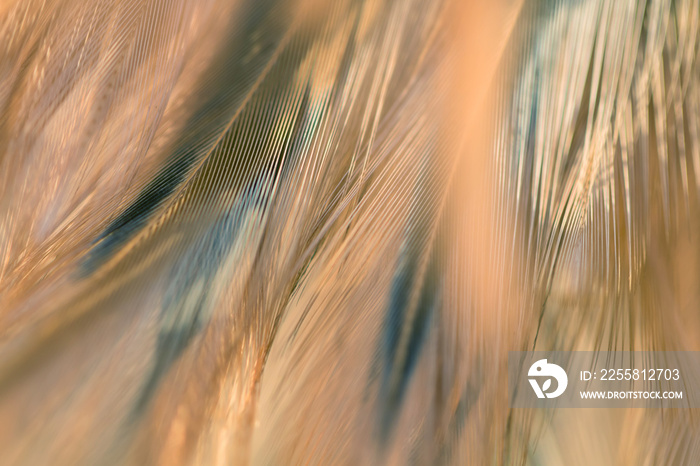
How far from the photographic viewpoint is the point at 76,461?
54cm

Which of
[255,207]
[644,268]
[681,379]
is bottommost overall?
[681,379]

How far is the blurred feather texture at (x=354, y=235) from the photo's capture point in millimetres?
541

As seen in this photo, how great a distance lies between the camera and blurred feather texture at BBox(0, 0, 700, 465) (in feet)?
1.77

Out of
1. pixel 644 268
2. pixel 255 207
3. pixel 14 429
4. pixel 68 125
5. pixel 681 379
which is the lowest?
pixel 681 379

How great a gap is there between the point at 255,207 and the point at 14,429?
14.1 inches

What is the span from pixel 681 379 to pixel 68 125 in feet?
2.51

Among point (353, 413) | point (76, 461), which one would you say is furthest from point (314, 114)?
point (76, 461)

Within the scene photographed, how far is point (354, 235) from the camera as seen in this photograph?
1.85 feet

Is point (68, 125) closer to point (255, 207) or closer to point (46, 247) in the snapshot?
point (46, 247)

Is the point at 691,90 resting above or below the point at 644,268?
above

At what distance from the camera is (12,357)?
56 cm

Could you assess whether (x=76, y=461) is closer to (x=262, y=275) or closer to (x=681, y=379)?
(x=262, y=275)

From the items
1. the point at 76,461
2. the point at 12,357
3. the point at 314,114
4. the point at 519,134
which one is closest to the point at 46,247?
the point at 12,357

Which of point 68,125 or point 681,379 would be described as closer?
point 681,379
